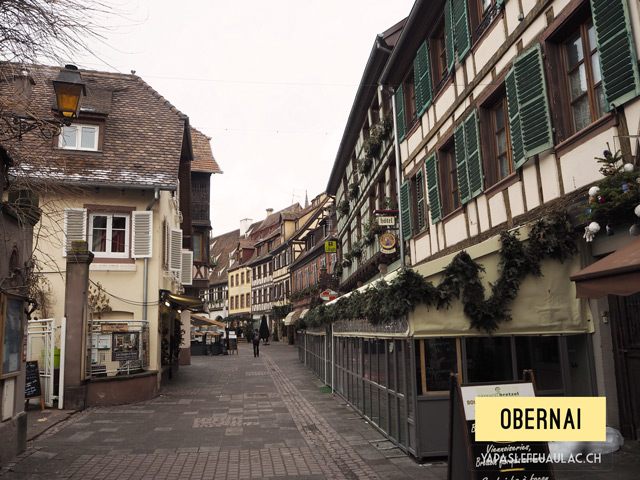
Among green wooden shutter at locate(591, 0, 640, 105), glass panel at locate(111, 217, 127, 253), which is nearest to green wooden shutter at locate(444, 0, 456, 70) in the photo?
green wooden shutter at locate(591, 0, 640, 105)

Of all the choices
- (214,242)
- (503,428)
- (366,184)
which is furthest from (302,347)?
(214,242)

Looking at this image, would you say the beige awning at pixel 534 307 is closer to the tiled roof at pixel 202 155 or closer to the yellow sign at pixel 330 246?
Result: the tiled roof at pixel 202 155

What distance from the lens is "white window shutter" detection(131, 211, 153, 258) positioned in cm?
1552

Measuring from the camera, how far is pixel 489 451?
16.0 ft

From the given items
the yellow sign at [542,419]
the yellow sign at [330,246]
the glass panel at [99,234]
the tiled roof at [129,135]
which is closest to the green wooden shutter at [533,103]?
the yellow sign at [542,419]

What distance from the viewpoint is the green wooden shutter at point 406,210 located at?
14.1 metres

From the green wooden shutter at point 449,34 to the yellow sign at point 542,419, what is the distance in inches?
326

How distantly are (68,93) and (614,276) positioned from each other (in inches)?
256

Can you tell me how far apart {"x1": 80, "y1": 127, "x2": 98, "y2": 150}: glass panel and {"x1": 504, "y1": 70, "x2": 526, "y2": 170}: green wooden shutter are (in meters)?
12.2

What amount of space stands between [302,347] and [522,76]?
19828mm

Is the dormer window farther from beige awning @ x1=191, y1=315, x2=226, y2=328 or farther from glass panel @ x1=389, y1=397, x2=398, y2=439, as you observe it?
beige awning @ x1=191, y1=315, x2=226, y2=328

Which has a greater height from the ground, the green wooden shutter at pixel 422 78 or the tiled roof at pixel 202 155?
the tiled roof at pixel 202 155

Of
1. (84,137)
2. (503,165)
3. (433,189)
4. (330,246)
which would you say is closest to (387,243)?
(433,189)

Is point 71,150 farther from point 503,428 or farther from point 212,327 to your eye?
point 212,327
